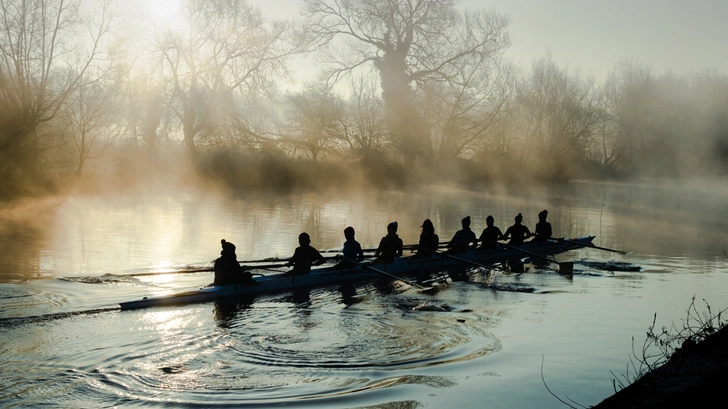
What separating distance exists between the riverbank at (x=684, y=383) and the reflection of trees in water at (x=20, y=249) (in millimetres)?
11876

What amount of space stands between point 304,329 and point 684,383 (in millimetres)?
5759

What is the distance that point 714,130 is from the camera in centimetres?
5512

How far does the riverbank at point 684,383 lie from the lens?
6.11 m

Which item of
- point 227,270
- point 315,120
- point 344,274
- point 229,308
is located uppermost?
point 315,120

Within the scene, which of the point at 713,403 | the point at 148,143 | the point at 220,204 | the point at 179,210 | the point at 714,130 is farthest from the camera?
the point at 714,130

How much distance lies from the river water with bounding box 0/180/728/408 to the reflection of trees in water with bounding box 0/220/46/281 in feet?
0.19

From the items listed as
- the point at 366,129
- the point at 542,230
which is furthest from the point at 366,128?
the point at 542,230

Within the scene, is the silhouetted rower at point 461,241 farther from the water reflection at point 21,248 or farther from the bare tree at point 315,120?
the bare tree at point 315,120

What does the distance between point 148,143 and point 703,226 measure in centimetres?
3459

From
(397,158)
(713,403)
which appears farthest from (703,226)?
(713,403)

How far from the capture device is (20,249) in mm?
17672

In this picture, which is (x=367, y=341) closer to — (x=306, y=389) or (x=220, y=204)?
(x=306, y=389)

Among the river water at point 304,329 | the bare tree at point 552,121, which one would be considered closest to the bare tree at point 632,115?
the bare tree at point 552,121

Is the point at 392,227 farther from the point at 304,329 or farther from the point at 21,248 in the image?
the point at 21,248
